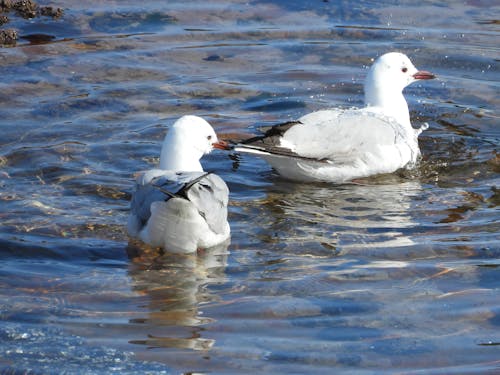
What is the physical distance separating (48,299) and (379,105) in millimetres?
4147

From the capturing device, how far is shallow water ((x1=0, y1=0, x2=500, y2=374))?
5.15 metres

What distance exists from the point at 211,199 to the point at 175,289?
69cm

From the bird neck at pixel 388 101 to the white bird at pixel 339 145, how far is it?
0.48ft

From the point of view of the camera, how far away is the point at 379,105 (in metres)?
8.97

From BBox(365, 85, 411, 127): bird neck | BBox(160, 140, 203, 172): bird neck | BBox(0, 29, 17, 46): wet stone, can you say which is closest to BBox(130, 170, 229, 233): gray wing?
BBox(160, 140, 203, 172): bird neck

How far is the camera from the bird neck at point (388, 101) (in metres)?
8.88

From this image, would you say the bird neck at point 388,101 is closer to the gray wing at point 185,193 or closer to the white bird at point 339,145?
the white bird at point 339,145

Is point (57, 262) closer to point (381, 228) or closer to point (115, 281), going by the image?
point (115, 281)

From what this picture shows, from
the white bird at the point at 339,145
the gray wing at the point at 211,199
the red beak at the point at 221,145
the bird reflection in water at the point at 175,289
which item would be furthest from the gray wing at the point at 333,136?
the bird reflection in water at the point at 175,289

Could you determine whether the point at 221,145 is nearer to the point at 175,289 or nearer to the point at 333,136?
the point at 333,136

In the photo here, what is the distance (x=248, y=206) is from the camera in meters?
7.59

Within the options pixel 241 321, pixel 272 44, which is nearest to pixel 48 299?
pixel 241 321

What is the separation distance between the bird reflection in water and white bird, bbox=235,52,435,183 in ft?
4.72

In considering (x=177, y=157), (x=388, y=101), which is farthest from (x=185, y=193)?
(x=388, y=101)
